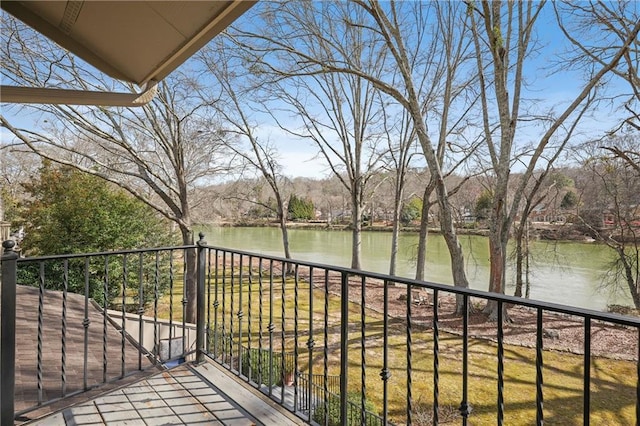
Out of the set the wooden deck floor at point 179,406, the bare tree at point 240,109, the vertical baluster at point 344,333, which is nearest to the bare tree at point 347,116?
the bare tree at point 240,109

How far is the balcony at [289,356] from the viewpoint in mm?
1685

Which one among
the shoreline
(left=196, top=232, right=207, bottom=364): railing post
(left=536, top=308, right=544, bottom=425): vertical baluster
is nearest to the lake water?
the shoreline

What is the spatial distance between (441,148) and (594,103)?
3697 mm

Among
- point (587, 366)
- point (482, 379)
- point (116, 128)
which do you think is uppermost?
point (116, 128)

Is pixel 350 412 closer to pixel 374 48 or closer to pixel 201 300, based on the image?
pixel 201 300

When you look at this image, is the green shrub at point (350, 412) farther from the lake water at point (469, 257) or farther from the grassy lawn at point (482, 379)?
the lake water at point (469, 257)

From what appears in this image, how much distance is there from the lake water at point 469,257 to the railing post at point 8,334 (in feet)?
19.2

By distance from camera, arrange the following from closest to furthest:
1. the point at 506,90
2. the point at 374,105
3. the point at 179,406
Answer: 1. the point at 179,406
2. the point at 506,90
3. the point at 374,105

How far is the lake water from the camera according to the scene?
1060cm

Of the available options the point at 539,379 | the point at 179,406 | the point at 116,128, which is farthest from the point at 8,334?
the point at 116,128

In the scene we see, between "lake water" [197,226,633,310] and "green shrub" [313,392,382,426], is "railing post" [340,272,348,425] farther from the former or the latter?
"lake water" [197,226,633,310]

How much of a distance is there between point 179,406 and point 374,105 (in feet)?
40.4

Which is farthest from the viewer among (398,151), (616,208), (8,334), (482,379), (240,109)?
(398,151)

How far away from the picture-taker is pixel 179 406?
2.01m
